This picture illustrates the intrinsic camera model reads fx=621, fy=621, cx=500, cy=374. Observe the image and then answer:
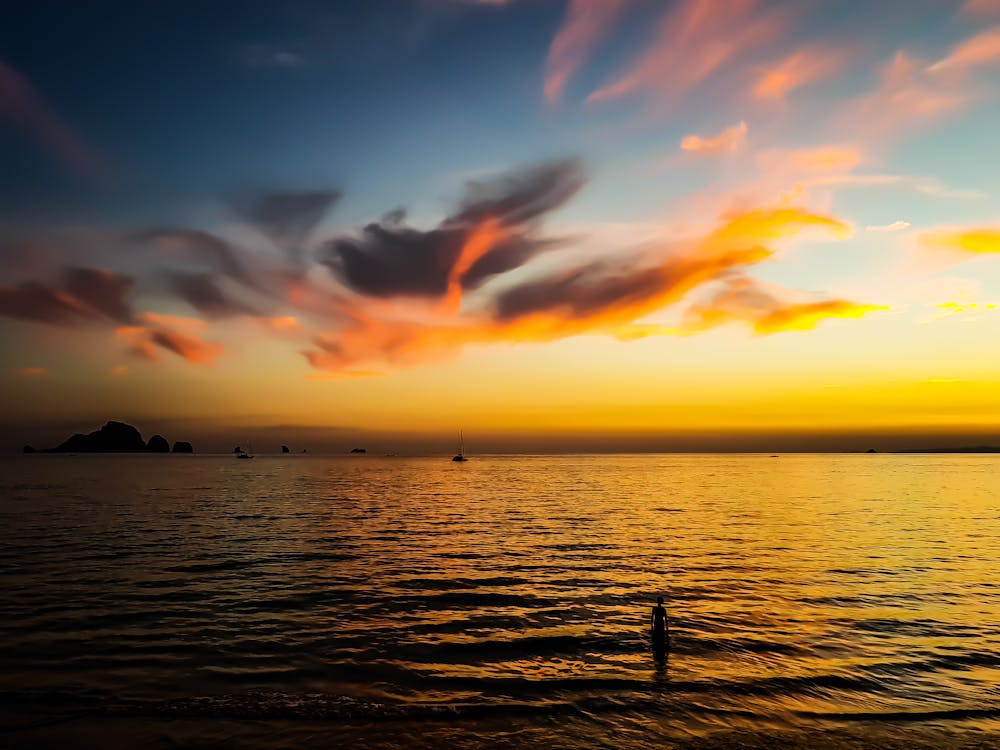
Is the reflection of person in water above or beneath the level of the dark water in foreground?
above

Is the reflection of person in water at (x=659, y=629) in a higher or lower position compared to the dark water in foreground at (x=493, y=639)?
higher

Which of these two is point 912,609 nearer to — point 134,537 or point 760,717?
point 760,717

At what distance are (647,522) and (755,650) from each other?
169 feet

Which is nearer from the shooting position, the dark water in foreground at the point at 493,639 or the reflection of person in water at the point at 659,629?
the dark water in foreground at the point at 493,639

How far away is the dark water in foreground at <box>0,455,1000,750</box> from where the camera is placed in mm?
20141

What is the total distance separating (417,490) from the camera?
142 meters

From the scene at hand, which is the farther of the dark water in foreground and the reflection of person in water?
the reflection of person in water

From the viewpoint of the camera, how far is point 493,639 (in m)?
29.7

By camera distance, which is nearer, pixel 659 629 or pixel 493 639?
pixel 659 629

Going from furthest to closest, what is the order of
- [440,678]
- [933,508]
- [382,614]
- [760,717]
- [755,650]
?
[933,508] < [382,614] < [755,650] < [440,678] < [760,717]

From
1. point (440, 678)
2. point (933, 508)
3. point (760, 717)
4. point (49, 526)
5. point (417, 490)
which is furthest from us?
point (417, 490)

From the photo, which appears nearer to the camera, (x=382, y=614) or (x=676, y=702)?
(x=676, y=702)

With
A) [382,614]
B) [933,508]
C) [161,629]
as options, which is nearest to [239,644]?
[161,629]

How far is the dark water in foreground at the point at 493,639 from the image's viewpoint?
2014 cm
